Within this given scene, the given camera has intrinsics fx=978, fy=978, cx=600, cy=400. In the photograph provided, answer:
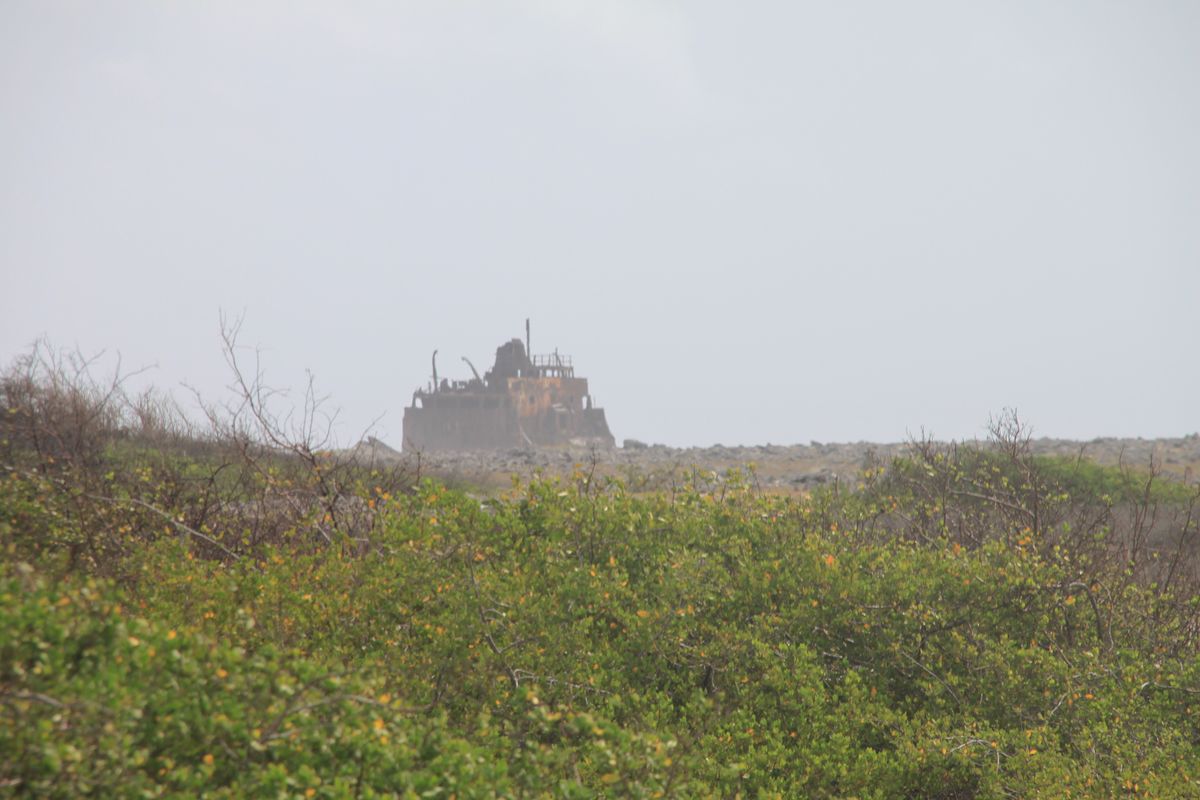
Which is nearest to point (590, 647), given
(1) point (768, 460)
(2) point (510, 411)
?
(1) point (768, 460)

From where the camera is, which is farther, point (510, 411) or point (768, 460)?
point (510, 411)

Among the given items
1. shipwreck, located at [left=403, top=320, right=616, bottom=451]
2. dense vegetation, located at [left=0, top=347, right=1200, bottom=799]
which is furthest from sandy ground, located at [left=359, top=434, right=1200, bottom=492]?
dense vegetation, located at [left=0, top=347, right=1200, bottom=799]

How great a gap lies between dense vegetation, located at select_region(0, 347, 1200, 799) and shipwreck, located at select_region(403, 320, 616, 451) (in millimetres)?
36040

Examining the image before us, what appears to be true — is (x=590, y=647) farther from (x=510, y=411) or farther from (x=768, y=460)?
(x=510, y=411)

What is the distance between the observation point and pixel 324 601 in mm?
7230

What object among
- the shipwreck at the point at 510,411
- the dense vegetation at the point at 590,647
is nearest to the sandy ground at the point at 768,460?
the shipwreck at the point at 510,411

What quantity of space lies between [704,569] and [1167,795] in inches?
139

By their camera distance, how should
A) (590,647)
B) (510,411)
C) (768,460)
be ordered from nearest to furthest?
(590,647) < (768,460) < (510,411)

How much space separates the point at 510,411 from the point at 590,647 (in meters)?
39.8

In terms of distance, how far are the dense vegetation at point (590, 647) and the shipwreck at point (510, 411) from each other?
36.0 m

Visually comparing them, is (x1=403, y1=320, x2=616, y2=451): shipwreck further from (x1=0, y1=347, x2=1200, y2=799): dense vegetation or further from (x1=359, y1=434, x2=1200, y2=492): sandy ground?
(x1=0, y1=347, x2=1200, y2=799): dense vegetation

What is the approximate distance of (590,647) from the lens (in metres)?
7.34

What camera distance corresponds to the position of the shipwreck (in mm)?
46625

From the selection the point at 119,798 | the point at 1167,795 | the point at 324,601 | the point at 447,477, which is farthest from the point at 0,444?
the point at 1167,795
